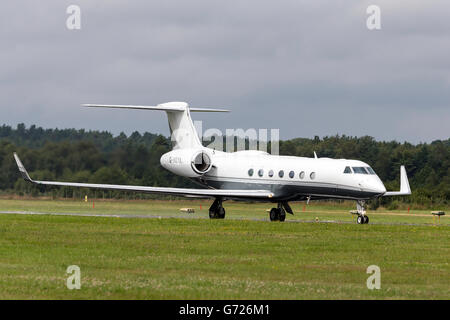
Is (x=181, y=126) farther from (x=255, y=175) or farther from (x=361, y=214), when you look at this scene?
(x=361, y=214)

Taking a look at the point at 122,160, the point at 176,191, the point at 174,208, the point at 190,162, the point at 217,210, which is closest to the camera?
the point at 176,191

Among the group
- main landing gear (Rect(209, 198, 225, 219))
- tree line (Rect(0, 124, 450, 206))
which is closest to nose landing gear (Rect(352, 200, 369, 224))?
main landing gear (Rect(209, 198, 225, 219))

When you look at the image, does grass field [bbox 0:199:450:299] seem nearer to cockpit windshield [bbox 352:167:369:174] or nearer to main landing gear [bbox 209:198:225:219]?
cockpit windshield [bbox 352:167:369:174]

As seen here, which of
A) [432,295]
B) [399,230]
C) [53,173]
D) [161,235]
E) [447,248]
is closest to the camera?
[432,295]

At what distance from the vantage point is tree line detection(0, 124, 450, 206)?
52.5 m

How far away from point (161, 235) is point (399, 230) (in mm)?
9729

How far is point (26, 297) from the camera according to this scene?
15562 mm

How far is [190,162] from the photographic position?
45.7 meters

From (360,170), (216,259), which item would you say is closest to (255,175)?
(360,170)

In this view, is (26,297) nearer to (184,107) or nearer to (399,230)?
(399,230)

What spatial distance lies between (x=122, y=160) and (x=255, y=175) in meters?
10.9

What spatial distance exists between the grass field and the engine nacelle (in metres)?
8.17

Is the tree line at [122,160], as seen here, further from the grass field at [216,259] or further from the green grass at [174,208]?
the grass field at [216,259]

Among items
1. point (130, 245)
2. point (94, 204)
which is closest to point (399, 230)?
point (130, 245)
